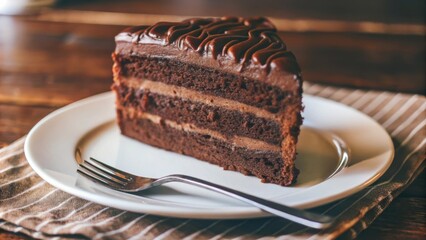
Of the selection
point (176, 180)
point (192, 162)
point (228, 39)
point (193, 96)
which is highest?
point (228, 39)

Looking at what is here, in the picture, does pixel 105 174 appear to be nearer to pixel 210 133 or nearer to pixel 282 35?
pixel 210 133

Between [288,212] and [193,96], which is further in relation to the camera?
[193,96]

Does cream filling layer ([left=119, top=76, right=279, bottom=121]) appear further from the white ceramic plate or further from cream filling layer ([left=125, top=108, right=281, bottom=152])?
the white ceramic plate

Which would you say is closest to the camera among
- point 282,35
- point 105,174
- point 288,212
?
point 288,212

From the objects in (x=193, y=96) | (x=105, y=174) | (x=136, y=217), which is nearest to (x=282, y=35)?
(x=193, y=96)

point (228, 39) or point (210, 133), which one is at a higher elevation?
point (228, 39)

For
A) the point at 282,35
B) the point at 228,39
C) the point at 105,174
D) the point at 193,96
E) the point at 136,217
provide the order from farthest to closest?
the point at 282,35 < the point at 193,96 < the point at 228,39 < the point at 105,174 < the point at 136,217

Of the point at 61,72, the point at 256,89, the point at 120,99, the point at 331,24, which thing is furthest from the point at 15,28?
the point at 256,89

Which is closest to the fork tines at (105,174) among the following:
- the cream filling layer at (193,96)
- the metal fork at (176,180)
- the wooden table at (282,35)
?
the metal fork at (176,180)
